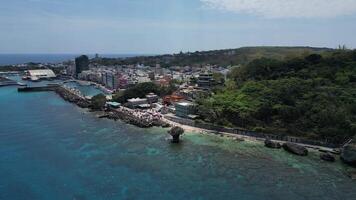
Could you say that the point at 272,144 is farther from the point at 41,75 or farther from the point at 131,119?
the point at 41,75

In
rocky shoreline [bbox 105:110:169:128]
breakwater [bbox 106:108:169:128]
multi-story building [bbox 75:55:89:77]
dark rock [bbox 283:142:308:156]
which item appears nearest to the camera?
dark rock [bbox 283:142:308:156]

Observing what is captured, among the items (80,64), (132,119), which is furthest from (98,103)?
(80,64)

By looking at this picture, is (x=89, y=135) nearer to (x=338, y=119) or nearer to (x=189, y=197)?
(x=189, y=197)

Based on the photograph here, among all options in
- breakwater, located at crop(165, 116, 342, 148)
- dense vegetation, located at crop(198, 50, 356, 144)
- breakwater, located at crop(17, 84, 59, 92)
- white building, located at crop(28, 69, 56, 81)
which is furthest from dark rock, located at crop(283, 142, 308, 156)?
white building, located at crop(28, 69, 56, 81)

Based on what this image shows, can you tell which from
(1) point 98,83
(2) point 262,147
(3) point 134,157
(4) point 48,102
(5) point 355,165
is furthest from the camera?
(1) point 98,83

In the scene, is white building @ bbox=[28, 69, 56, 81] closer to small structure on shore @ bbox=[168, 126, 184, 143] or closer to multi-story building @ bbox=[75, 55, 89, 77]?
multi-story building @ bbox=[75, 55, 89, 77]

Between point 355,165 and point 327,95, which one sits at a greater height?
point 327,95

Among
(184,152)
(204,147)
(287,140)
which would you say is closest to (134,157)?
(184,152)
